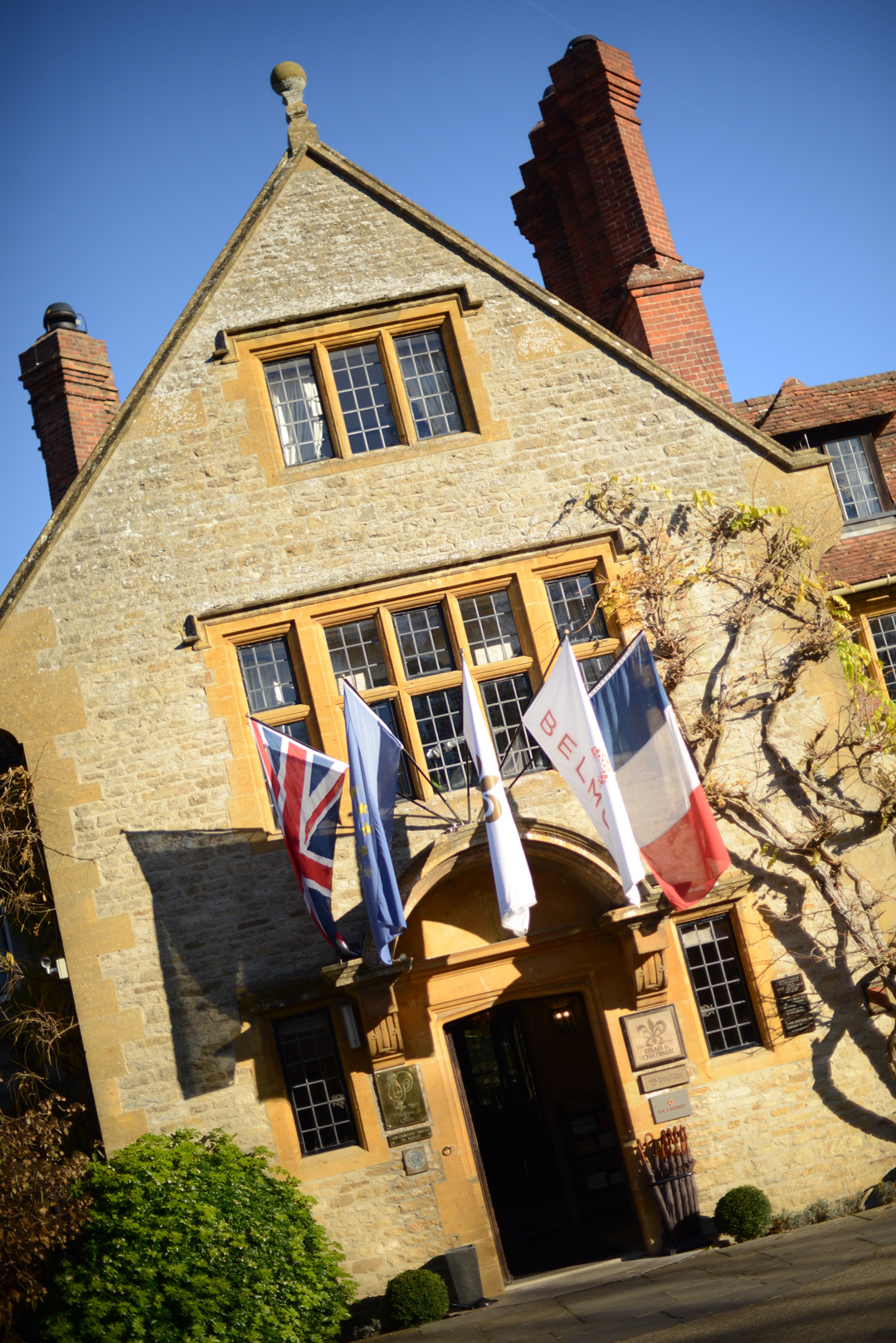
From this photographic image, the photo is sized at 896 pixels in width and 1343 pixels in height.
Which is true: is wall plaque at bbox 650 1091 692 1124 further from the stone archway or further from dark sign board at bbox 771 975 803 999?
the stone archway

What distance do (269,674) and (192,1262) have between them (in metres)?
5.23

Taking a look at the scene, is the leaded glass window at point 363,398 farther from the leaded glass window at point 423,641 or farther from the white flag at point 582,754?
the white flag at point 582,754

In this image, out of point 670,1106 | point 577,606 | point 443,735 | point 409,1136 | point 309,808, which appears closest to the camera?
point 309,808

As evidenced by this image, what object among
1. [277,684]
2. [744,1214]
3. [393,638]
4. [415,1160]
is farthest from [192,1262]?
[393,638]

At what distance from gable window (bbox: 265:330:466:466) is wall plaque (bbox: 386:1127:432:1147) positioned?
6543mm

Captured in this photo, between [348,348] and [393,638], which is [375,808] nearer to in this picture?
[393,638]

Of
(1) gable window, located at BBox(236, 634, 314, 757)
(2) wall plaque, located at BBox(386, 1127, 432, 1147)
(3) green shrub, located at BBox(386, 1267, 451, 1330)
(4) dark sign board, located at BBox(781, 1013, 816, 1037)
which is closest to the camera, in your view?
(3) green shrub, located at BBox(386, 1267, 451, 1330)

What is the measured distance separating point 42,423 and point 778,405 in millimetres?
9499

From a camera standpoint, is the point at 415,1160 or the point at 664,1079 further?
the point at 664,1079

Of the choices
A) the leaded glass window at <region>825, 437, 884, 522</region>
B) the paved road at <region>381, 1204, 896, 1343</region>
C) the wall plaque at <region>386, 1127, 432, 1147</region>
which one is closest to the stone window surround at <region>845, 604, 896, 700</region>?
the leaded glass window at <region>825, 437, 884, 522</region>

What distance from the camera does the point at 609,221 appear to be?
14.1 meters

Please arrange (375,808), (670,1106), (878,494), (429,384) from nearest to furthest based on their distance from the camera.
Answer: (375,808) < (670,1106) < (429,384) < (878,494)

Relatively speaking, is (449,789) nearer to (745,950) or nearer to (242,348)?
(745,950)

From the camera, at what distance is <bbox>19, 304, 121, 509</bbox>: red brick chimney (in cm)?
1516
